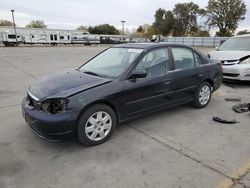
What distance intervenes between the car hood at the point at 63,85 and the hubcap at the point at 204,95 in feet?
8.11

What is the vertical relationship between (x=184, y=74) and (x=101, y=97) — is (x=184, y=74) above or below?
above

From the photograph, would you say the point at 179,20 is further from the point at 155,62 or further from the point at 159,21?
the point at 155,62

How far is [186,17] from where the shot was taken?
62.7m

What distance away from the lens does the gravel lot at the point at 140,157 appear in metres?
2.53

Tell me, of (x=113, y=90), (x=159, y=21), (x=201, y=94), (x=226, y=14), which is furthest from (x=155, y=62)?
(x=159, y=21)

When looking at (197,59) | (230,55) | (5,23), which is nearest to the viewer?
(197,59)

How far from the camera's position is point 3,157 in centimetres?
299

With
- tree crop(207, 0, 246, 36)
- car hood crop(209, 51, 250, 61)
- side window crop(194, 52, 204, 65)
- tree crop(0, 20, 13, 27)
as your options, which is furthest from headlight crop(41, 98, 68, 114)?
tree crop(0, 20, 13, 27)

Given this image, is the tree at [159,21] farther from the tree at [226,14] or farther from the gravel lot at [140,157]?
the gravel lot at [140,157]

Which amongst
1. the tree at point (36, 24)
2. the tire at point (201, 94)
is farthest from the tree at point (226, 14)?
the tree at point (36, 24)

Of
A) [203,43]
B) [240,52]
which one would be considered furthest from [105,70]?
[203,43]

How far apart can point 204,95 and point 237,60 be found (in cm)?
306

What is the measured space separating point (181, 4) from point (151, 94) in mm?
65519

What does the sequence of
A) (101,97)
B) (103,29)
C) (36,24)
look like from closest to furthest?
(101,97) < (103,29) < (36,24)
